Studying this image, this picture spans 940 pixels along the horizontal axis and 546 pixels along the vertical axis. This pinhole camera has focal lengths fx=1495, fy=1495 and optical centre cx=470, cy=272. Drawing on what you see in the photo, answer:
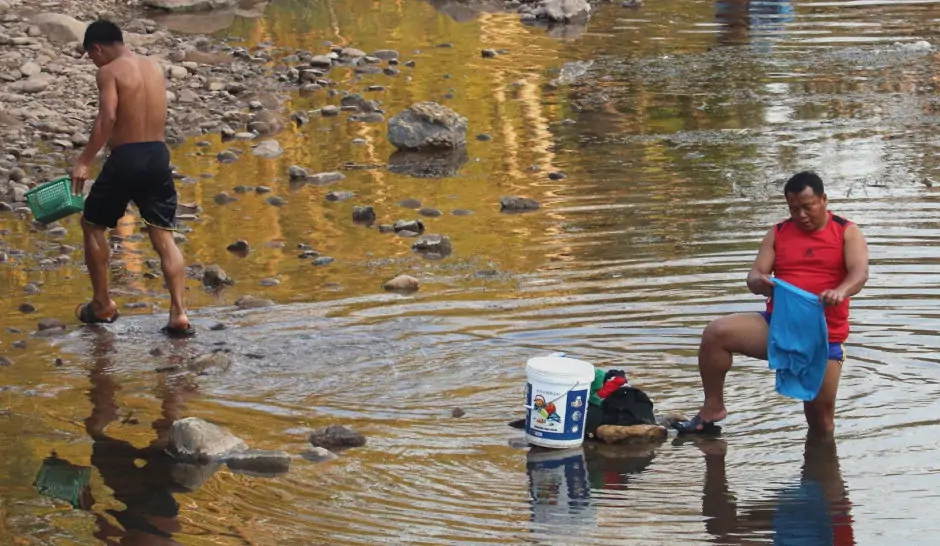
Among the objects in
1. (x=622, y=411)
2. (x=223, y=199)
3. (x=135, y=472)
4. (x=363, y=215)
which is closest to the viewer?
(x=135, y=472)

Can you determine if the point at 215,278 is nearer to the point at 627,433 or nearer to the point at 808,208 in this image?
the point at 627,433

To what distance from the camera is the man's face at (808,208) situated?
283 inches

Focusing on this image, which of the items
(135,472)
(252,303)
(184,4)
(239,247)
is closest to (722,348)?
(135,472)

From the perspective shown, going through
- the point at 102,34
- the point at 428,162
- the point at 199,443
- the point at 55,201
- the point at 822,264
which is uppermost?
the point at 102,34

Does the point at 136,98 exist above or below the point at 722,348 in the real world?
above

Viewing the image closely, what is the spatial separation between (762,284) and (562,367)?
108 cm

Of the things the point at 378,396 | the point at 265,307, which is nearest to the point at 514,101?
the point at 265,307

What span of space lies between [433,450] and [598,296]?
2836 mm

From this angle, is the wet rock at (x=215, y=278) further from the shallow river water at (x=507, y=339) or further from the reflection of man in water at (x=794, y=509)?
the reflection of man in water at (x=794, y=509)

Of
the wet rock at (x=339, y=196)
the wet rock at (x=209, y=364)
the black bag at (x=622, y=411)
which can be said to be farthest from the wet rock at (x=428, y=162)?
the black bag at (x=622, y=411)

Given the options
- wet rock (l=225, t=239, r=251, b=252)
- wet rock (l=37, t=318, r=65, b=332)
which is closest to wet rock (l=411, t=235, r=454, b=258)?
wet rock (l=225, t=239, r=251, b=252)

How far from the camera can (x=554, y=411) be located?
7.20 m

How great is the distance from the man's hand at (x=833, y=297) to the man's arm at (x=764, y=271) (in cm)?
31

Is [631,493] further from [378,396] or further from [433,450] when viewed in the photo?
[378,396]
